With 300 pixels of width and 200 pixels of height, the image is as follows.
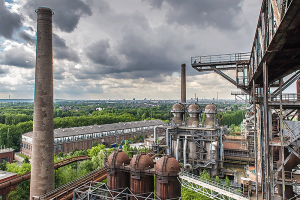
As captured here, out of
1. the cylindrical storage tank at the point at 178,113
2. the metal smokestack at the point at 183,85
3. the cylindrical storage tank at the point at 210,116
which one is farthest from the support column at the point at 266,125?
the metal smokestack at the point at 183,85

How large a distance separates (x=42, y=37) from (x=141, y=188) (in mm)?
15631

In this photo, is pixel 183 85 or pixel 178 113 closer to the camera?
pixel 178 113

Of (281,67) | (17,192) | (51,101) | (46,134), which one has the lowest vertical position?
(17,192)

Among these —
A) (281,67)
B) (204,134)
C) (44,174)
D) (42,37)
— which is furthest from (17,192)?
(281,67)

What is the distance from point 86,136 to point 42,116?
33560 mm

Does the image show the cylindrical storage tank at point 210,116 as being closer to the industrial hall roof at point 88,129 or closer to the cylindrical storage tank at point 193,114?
the cylindrical storage tank at point 193,114

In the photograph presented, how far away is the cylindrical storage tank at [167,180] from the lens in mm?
14800

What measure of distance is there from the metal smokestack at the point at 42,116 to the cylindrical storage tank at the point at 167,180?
993 centimetres

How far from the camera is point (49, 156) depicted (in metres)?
17.5

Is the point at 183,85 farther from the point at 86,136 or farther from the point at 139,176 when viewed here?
the point at 86,136

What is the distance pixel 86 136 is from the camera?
49.2 m

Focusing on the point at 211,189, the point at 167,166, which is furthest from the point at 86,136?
the point at 211,189

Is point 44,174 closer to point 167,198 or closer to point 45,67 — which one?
point 45,67

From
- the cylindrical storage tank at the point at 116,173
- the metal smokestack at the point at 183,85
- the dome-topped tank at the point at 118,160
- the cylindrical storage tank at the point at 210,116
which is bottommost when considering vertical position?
the cylindrical storage tank at the point at 116,173
